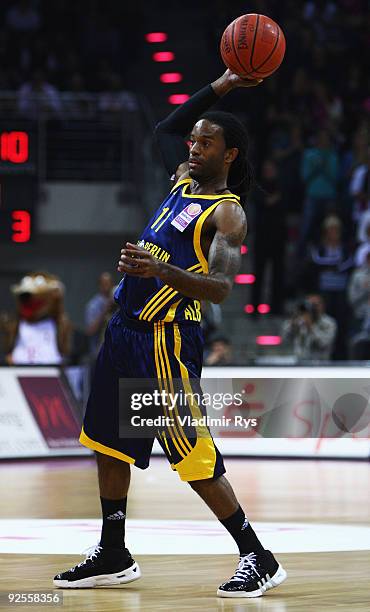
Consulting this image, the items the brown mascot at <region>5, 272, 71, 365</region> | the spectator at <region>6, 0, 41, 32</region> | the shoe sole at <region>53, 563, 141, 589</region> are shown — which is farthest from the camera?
the spectator at <region>6, 0, 41, 32</region>

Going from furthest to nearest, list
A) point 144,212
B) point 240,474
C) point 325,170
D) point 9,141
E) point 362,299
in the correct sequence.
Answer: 1. point 144,212
2. point 325,170
3. point 362,299
4. point 9,141
5. point 240,474

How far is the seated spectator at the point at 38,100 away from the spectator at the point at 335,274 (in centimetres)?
437

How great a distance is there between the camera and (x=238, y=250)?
19.2 ft

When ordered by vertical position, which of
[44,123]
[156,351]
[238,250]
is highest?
[44,123]

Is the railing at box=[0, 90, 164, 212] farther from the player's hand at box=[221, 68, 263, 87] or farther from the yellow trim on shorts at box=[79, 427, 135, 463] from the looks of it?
the yellow trim on shorts at box=[79, 427, 135, 463]

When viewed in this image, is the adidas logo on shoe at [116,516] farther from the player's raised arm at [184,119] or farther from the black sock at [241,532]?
the player's raised arm at [184,119]

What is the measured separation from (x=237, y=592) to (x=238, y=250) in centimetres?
155

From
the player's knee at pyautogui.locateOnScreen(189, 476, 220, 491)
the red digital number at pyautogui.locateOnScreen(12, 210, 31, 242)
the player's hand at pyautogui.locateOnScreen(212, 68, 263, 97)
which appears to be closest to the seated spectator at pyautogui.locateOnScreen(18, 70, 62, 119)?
the red digital number at pyautogui.locateOnScreen(12, 210, 31, 242)

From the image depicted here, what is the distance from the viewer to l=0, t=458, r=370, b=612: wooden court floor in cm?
570

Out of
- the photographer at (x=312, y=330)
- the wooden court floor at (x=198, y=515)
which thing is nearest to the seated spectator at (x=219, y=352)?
the photographer at (x=312, y=330)

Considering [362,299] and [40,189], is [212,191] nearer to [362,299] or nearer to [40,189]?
[362,299]

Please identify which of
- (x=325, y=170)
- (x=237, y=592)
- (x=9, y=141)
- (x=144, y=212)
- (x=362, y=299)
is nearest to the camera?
(x=237, y=592)

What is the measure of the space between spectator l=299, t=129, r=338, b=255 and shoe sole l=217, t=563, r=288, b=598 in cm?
1094

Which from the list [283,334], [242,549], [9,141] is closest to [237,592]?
[242,549]
